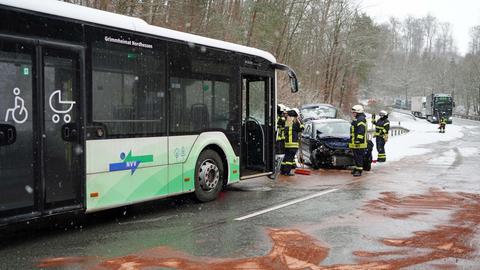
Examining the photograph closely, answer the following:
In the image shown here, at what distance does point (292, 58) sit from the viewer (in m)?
38.6

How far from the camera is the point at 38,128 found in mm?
6195

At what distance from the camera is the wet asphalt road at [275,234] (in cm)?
571

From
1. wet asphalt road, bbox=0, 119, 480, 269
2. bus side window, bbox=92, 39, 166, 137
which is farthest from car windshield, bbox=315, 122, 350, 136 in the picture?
bus side window, bbox=92, 39, 166, 137

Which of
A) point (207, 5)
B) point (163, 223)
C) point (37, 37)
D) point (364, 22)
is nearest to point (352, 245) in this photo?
point (163, 223)

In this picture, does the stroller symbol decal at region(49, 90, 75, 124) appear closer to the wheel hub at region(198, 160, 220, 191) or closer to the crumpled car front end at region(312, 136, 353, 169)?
the wheel hub at region(198, 160, 220, 191)

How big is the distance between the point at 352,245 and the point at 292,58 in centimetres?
3313

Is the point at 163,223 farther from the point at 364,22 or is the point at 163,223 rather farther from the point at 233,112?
the point at 364,22

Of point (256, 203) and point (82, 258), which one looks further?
point (256, 203)

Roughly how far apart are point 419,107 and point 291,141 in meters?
69.2

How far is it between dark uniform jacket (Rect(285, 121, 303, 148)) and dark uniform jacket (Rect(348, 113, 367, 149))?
1.45 meters

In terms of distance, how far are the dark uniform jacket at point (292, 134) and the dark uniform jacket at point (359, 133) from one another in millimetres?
1451

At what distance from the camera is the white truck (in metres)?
73.1

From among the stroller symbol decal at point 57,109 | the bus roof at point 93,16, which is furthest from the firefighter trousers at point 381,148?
the stroller symbol decal at point 57,109

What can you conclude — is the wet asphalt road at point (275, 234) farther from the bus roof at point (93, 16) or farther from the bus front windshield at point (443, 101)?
the bus front windshield at point (443, 101)
